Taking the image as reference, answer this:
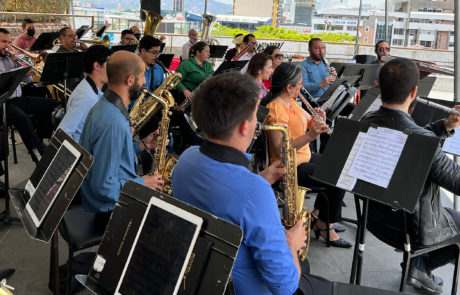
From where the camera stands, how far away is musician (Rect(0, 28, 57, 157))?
15.6 feet

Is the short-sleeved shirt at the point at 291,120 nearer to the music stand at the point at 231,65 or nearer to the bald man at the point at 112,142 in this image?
the bald man at the point at 112,142

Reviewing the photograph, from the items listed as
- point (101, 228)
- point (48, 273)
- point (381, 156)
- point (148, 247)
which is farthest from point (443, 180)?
point (48, 273)

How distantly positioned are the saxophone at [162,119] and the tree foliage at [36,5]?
42.0ft

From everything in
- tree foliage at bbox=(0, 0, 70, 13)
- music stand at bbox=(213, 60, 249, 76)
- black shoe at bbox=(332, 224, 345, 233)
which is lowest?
black shoe at bbox=(332, 224, 345, 233)

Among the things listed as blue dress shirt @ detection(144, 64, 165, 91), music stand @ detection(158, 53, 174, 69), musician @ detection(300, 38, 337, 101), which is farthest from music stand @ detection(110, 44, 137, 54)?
musician @ detection(300, 38, 337, 101)

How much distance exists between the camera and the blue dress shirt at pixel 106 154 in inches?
98.3

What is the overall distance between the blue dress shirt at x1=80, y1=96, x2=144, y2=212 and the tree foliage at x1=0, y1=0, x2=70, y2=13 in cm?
1417

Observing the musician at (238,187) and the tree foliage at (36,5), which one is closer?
the musician at (238,187)

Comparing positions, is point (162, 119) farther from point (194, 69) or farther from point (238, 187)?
point (194, 69)

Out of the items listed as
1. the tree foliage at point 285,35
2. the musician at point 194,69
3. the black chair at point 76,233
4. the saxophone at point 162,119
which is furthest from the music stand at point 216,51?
the black chair at point 76,233

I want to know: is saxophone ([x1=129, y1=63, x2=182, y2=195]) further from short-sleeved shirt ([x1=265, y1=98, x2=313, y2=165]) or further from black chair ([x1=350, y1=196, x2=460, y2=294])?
black chair ([x1=350, y1=196, x2=460, y2=294])

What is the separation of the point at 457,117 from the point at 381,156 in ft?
2.59

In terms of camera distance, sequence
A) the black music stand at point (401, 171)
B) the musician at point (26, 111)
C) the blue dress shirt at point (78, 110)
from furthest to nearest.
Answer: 1. the musician at point (26, 111)
2. the blue dress shirt at point (78, 110)
3. the black music stand at point (401, 171)

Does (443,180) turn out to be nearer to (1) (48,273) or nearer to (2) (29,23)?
(1) (48,273)
